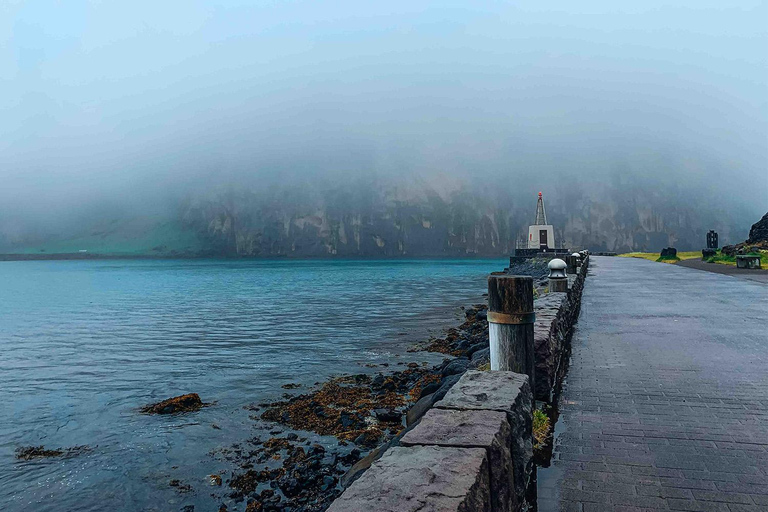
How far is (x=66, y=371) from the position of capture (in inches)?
665

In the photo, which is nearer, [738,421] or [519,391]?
[519,391]

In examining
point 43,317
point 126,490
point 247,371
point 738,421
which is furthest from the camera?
point 43,317

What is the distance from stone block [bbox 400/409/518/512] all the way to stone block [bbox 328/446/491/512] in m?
0.10

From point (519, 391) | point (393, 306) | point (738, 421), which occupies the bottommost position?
point (393, 306)

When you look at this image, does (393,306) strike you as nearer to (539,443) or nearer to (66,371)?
(66,371)

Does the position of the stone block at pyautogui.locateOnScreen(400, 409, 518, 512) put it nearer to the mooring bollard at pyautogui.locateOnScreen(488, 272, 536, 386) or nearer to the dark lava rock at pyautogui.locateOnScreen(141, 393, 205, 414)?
the mooring bollard at pyautogui.locateOnScreen(488, 272, 536, 386)

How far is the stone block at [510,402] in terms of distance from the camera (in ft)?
11.5

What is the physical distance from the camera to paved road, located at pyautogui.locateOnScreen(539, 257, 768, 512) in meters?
3.77

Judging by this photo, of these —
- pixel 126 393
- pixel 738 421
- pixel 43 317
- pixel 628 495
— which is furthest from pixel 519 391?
pixel 43 317

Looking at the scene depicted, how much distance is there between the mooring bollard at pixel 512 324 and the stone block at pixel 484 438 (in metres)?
1.57

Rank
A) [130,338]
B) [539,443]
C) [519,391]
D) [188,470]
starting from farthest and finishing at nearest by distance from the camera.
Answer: [130,338] < [188,470] < [539,443] < [519,391]

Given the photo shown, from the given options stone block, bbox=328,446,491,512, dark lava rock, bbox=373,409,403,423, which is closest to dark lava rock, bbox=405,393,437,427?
dark lava rock, bbox=373,409,403,423

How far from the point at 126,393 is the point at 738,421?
13380 millimetres

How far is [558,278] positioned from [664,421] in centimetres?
593
